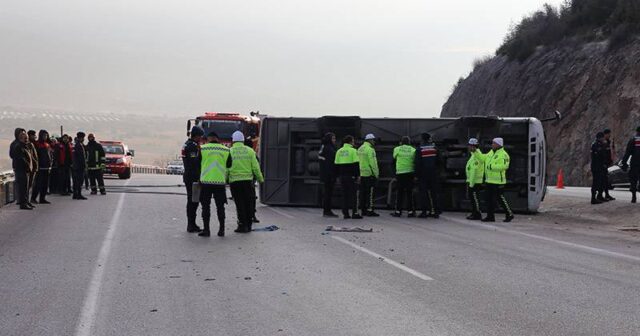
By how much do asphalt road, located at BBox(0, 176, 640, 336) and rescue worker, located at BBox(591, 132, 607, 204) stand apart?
5967 mm

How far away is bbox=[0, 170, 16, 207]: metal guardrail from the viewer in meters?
20.5

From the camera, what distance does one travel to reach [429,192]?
19.0 m

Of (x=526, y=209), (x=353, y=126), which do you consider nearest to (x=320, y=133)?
(x=353, y=126)

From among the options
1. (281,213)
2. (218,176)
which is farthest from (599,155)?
(218,176)

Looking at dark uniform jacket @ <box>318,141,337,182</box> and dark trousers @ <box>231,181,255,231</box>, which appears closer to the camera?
dark trousers @ <box>231,181,255,231</box>

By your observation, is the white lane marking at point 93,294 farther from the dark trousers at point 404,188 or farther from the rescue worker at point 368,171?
the dark trousers at point 404,188

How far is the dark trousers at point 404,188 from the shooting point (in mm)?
19034

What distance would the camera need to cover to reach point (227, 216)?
700 inches

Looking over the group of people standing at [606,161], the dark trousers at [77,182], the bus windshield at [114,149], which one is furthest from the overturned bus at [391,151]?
the bus windshield at [114,149]

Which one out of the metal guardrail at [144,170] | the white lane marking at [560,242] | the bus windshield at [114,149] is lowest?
the metal guardrail at [144,170]

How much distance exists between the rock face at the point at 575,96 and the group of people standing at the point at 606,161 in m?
13.8

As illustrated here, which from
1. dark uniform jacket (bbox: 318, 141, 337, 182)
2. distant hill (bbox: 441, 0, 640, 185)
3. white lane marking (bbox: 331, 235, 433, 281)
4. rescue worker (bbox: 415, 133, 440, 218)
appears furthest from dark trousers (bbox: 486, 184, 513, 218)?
distant hill (bbox: 441, 0, 640, 185)

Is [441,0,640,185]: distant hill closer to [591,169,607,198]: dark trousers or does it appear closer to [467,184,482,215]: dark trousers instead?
[591,169,607,198]: dark trousers

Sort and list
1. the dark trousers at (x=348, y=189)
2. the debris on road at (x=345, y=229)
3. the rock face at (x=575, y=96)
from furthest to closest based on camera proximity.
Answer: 1. the rock face at (x=575, y=96)
2. the dark trousers at (x=348, y=189)
3. the debris on road at (x=345, y=229)
